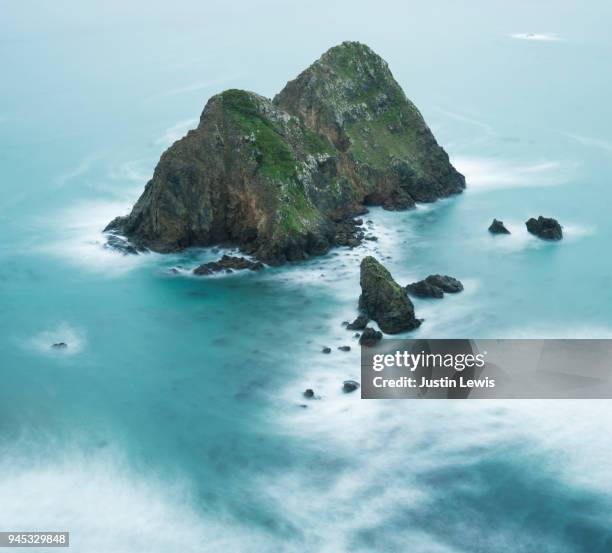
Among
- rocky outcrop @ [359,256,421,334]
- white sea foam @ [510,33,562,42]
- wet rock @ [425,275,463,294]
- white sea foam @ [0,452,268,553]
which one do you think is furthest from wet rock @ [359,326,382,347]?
white sea foam @ [510,33,562,42]

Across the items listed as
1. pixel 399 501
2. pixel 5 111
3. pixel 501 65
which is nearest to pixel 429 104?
pixel 501 65

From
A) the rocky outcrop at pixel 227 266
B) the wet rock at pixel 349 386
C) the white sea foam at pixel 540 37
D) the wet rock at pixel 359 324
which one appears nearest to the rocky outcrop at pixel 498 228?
the rocky outcrop at pixel 227 266

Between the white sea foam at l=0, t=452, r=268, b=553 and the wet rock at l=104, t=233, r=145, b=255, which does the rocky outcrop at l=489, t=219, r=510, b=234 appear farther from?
the white sea foam at l=0, t=452, r=268, b=553

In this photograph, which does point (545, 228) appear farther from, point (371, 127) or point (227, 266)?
point (227, 266)

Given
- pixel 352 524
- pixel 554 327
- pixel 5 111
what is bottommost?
pixel 352 524

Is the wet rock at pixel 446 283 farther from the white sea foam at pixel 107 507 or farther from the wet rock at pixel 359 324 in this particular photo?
the white sea foam at pixel 107 507

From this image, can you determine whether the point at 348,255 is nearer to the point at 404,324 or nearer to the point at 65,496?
the point at 404,324

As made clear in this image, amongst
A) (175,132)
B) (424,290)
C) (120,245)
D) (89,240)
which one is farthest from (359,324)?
(175,132)
